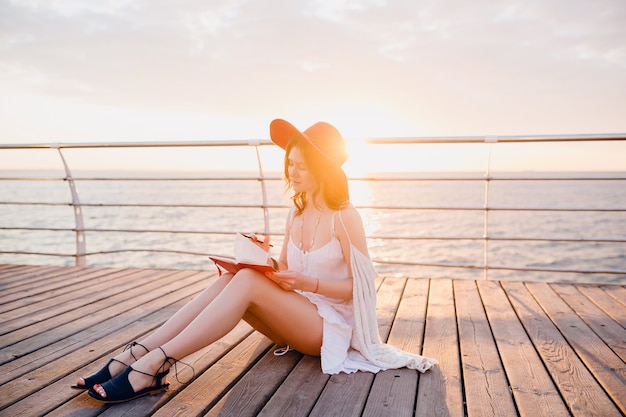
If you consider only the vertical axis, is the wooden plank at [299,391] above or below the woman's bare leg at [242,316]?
below

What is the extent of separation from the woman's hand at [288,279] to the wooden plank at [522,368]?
87 cm

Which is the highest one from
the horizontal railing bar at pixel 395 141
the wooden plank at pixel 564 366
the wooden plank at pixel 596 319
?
the horizontal railing bar at pixel 395 141

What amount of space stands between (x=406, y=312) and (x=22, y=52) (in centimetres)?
1581

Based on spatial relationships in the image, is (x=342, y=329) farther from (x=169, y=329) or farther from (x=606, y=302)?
(x=606, y=302)

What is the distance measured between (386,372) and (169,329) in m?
0.86

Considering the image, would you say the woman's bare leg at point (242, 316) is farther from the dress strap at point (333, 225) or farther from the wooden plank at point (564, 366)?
the wooden plank at point (564, 366)

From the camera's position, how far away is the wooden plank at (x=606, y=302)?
106 inches

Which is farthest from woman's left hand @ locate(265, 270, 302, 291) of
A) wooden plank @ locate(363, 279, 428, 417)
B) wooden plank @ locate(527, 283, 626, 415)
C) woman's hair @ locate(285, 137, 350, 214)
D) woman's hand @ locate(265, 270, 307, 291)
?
wooden plank @ locate(527, 283, 626, 415)

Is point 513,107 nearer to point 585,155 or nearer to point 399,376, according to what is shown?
point 585,155

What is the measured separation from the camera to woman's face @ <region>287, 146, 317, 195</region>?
6.42 ft

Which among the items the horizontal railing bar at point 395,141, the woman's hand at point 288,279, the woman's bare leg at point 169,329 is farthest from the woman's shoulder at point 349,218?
the horizontal railing bar at point 395,141

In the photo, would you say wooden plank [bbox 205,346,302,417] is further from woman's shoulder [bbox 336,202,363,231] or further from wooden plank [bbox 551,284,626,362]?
wooden plank [bbox 551,284,626,362]

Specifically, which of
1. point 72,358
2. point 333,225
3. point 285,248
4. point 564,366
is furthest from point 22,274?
point 564,366

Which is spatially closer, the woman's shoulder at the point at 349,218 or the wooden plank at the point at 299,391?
the wooden plank at the point at 299,391
